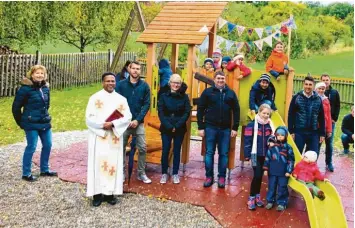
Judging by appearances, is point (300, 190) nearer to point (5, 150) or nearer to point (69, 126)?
point (5, 150)

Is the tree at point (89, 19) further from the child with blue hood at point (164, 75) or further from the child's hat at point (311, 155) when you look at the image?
the child's hat at point (311, 155)

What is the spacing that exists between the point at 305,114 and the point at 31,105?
403 cm

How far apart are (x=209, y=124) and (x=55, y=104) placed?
9515mm

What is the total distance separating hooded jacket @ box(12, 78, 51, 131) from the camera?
683 centimetres

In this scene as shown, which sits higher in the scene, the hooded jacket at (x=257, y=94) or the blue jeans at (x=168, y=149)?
the hooded jacket at (x=257, y=94)

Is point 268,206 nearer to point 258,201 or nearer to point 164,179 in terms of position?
point 258,201

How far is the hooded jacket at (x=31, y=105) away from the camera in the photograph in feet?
22.4

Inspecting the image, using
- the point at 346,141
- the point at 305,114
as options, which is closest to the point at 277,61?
the point at 305,114

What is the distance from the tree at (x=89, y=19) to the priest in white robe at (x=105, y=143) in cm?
1073

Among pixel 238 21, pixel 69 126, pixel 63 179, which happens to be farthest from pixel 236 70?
pixel 238 21

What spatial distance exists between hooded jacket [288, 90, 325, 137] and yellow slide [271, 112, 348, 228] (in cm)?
113

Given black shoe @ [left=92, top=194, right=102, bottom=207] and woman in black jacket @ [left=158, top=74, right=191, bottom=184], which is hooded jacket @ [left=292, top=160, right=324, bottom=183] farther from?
black shoe @ [left=92, top=194, right=102, bottom=207]

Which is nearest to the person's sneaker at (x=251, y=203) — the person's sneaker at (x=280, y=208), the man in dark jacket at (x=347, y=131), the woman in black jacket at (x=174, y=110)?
the person's sneaker at (x=280, y=208)

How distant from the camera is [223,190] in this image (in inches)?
271
